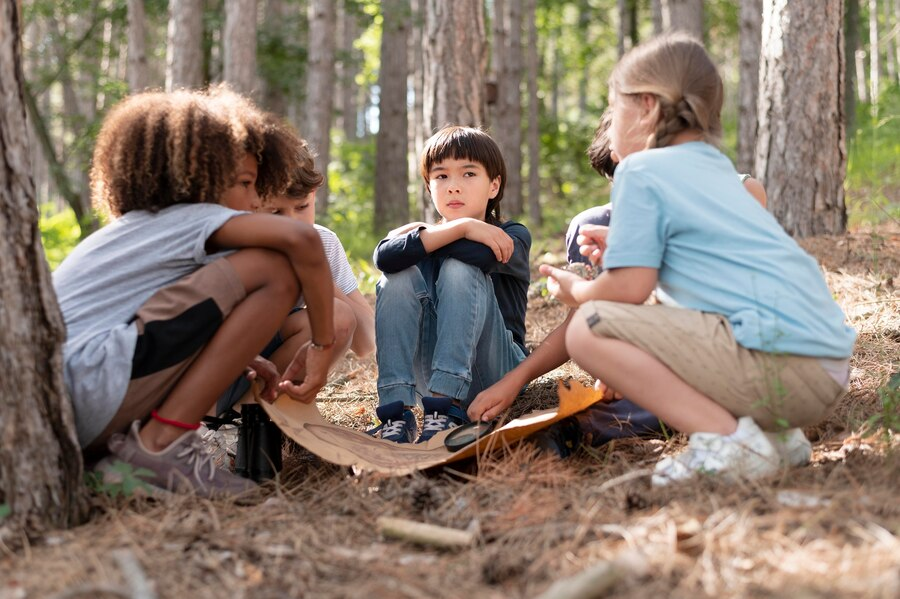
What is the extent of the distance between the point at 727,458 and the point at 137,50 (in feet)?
34.0

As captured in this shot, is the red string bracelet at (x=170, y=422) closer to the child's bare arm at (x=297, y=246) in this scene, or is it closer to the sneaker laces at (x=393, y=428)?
the child's bare arm at (x=297, y=246)

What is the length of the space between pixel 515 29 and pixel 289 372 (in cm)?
1025

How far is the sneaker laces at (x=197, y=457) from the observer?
2453 mm

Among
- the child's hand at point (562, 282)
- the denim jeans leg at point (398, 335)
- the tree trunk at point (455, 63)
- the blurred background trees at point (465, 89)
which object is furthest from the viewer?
the tree trunk at point (455, 63)

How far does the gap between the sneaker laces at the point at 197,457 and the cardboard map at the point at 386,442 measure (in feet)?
0.85

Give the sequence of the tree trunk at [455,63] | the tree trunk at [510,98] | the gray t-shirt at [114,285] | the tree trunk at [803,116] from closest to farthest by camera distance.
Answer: the gray t-shirt at [114,285] < the tree trunk at [803,116] < the tree trunk at [455,63] < the tree trunk at [510,98]

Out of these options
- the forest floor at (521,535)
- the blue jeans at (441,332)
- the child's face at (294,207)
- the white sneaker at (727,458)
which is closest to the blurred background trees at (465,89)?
the child's face at (294,207)

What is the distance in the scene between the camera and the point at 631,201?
7.63 ft

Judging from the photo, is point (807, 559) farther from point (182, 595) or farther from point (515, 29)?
point (515, 29)

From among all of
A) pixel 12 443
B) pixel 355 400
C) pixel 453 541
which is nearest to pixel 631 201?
pixel 453 541

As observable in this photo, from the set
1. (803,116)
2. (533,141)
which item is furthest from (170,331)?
(533,141)

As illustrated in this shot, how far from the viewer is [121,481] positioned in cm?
234

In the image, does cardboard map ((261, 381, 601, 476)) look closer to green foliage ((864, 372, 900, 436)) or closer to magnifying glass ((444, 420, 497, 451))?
magnifying glass ((444, 420, 497, 451))

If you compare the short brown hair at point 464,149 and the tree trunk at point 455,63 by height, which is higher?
the tree trunk at point 455,63
